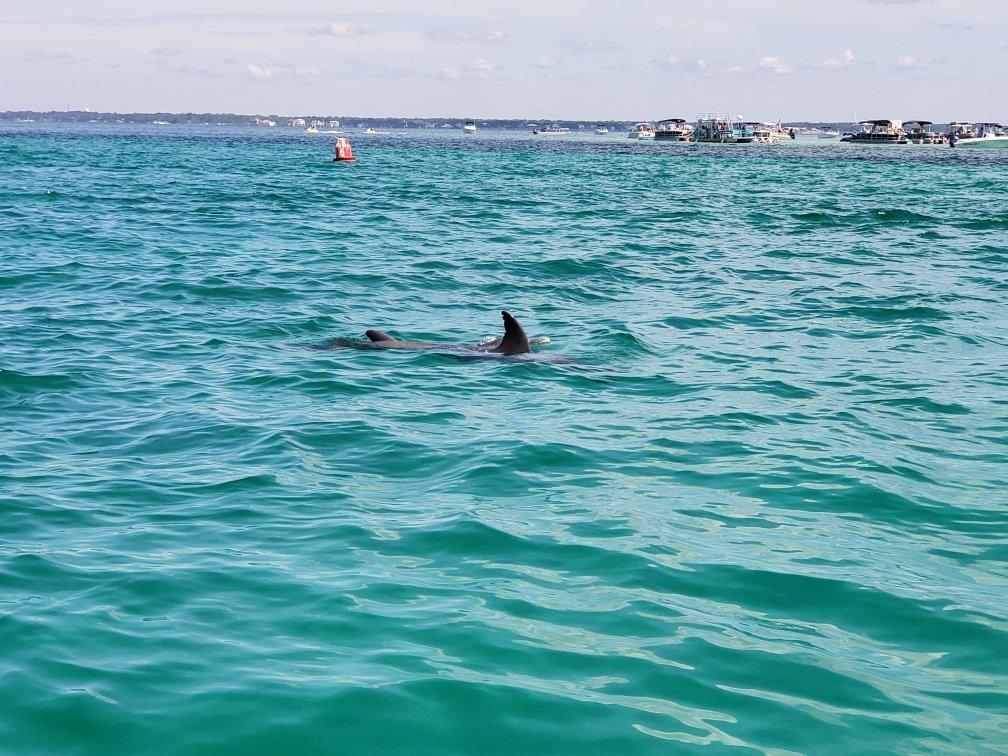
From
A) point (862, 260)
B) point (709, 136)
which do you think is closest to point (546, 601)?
point (862, 260)

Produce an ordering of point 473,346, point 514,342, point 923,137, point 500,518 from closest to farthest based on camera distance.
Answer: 1. point 500,518
2. point 514,342
3. point 473,346
4. point 923,137

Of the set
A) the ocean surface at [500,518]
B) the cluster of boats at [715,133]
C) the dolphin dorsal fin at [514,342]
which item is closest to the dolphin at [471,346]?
the dolphin dorsal fin at [514,342]

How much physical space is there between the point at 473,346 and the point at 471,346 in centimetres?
4

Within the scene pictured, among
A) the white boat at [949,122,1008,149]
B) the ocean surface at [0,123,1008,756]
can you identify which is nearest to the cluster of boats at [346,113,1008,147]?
the white boat at [949,122,1008,149]

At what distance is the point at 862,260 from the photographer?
24.7 meters

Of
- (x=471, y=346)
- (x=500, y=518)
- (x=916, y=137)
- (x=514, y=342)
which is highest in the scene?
(x=916, y=137)

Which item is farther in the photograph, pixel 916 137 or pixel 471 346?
pixel 916 137

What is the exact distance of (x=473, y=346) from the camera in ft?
47.6

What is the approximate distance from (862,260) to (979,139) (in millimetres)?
134153

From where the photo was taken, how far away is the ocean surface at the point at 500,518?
16.9 feet

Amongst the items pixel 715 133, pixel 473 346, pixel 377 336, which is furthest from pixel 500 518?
pixel 715 133

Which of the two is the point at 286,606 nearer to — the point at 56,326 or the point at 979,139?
the point at 56,326

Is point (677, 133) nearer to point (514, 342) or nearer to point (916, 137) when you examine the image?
point (916, 137)

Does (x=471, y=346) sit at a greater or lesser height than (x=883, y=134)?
lesser
